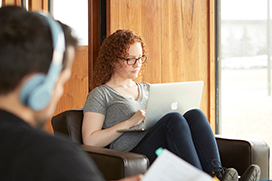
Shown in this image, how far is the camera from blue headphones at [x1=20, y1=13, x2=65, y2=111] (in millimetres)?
518

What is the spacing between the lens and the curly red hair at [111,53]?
2.06 meters

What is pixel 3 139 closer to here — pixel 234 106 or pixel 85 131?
pixel 85 131

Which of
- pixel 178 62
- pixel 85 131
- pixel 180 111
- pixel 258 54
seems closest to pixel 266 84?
pixel 258 54

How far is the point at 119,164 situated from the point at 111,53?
3.01ft

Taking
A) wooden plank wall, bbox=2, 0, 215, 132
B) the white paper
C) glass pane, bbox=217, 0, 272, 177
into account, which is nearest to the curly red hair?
wooden plank wall, bbox=2, 0, 215, 132

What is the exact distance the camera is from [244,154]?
1.83 m

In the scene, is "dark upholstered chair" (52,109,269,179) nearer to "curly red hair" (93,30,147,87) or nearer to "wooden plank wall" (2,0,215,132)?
"curly red hair" (93,30,147,87)

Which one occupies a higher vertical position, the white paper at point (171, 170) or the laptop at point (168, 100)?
the laptop at point (168, 100)

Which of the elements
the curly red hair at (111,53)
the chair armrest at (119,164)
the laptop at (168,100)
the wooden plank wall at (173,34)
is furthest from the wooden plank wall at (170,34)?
the chair armrest at (119,164)

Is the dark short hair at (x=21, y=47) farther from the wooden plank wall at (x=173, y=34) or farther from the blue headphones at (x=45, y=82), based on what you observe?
the wooden plank wall at (x=173, y=34)

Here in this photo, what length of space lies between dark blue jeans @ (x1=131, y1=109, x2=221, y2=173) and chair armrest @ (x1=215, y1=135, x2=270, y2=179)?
0.64 feet

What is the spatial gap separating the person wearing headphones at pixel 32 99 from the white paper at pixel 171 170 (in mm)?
295

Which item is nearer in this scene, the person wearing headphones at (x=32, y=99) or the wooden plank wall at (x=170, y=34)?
the person wearing headphones at (x=32, y=99)

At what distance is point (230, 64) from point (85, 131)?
1690 millimetres
